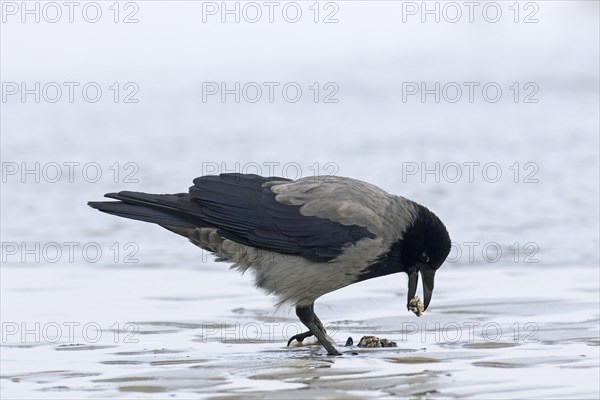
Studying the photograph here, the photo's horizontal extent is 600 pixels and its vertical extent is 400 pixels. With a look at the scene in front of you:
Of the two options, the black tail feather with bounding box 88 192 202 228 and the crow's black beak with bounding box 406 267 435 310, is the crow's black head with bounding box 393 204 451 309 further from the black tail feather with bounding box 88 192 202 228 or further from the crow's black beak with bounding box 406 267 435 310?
the black tail feather with bounding box 88 192 202 228

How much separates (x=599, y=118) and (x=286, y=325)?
10123 millimetres

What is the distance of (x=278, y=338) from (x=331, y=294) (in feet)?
3.98

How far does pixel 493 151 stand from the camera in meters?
14.7

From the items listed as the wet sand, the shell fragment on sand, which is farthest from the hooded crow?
the wet sand

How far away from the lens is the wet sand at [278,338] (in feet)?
17.8

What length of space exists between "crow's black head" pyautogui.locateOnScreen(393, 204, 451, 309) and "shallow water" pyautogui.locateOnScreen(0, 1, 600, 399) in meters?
0.38

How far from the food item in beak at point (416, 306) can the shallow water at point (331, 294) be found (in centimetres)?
13

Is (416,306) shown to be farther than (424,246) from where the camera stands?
Yes

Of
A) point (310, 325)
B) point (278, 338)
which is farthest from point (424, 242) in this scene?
point (278, 338)

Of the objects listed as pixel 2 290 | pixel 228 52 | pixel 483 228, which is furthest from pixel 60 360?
pixel 228 52

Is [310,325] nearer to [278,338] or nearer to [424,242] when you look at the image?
[278,338]

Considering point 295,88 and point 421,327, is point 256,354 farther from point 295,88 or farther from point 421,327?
point 295,88

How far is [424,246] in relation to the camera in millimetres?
6891

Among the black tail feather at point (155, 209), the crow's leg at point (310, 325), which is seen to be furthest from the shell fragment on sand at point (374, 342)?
the black tail feather at point (155, 209)
